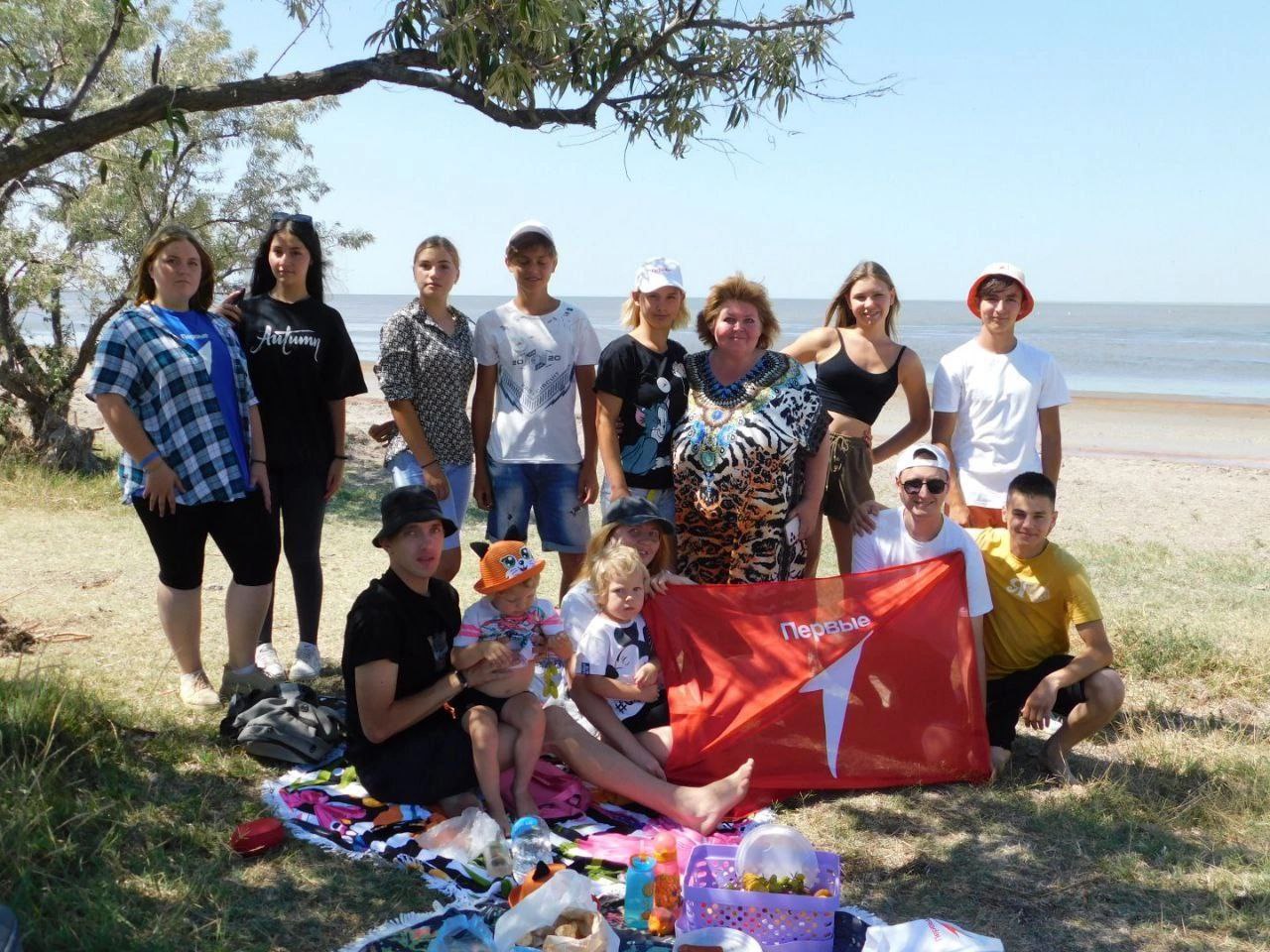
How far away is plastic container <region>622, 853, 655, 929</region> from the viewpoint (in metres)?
3.42

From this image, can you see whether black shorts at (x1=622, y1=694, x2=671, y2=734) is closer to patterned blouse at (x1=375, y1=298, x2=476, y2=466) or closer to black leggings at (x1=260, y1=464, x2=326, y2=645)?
patterned blouse at (x1=375, y1=298, x2=476, y2=466)

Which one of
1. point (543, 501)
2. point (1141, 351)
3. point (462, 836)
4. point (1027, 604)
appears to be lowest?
point (462, 836)

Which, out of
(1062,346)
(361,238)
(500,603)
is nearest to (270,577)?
(500,603)

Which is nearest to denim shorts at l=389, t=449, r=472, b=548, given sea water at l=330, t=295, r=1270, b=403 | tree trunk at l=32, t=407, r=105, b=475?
tree trunk at l=32, t=407, r=105, b=475

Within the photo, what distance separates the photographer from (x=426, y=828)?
395 cm

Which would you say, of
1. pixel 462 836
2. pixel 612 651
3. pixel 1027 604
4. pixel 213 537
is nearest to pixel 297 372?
pixel 213 537

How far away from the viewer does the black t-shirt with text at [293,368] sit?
495cm

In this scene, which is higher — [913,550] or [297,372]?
[297,372]

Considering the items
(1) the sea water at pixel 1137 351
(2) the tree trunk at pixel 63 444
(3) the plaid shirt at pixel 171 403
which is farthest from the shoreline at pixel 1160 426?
(3) the plaid shirt at pixel 171 403

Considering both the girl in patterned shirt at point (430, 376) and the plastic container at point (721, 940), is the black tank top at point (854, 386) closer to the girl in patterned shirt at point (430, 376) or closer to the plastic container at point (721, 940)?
the girl in patterned shirt at point (430, 376)

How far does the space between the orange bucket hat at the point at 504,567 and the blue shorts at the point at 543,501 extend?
89 centimetres

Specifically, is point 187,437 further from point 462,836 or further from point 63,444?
point 63,444

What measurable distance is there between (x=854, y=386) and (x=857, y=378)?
39 mm

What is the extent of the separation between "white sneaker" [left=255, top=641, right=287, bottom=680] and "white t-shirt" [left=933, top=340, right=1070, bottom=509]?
3.28 metres
